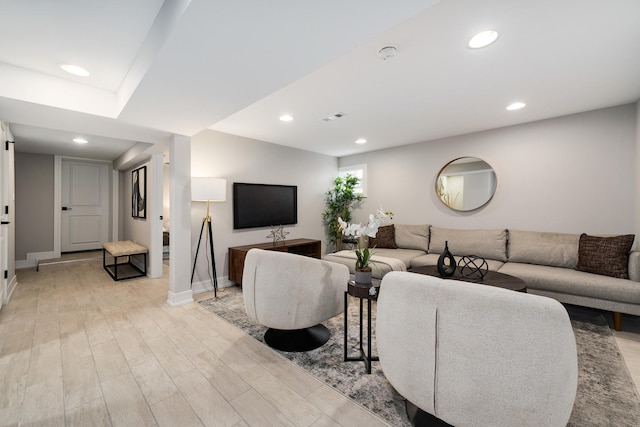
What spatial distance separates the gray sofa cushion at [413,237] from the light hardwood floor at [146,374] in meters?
3.02

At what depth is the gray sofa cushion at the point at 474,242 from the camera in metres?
3.64

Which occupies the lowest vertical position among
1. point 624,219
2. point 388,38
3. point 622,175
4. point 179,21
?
point 624,219

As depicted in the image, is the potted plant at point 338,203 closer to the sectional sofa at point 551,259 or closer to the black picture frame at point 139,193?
the sectional sofa at point 551,259

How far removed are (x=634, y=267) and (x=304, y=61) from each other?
11.8ft

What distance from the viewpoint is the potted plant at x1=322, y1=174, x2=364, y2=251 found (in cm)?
547

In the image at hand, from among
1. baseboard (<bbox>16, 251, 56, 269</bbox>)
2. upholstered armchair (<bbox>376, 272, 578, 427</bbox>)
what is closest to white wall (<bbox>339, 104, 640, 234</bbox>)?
upholstered armchair (<bbox>376, 272, 578, 427</bbox>)

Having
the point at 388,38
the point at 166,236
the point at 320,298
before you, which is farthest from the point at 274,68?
the point at 166,236

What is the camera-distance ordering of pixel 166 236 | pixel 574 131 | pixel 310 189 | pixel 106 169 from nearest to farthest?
pixel 574 131
pixel 310 189
pixel 166 236
pixel 106 169

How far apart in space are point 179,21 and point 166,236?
552cm

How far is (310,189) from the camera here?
5367 mm

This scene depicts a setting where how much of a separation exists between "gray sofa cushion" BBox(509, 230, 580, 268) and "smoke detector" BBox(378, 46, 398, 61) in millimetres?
3011

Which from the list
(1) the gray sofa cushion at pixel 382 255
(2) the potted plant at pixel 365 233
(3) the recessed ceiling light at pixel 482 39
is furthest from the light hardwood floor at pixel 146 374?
(3) the recessed ceiling light at pixel 482 39

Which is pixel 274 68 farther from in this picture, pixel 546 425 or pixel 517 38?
pixel 546 425

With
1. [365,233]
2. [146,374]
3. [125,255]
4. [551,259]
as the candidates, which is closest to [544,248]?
[551,259]
